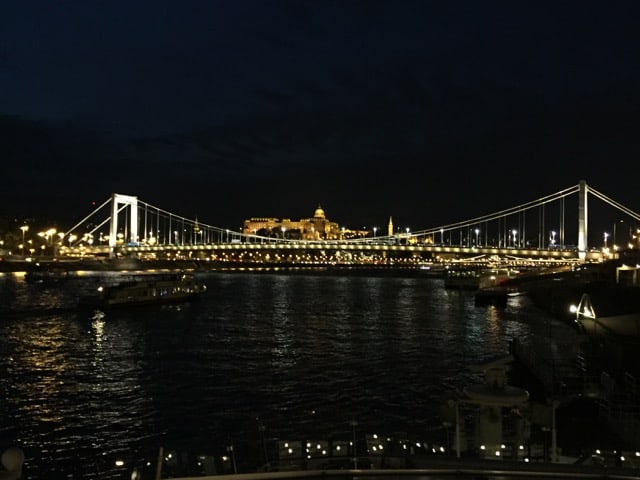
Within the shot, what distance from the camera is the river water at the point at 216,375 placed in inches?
438

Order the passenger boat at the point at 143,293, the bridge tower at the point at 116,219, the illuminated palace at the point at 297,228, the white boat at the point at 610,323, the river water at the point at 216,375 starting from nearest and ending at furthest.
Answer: the river water at the point at 216,375, the white boat at the point at 610,323, the passenger boat at the point at 143,293, the bridge tower at the point at 116,219, the illuminated palace at the point at 297,228

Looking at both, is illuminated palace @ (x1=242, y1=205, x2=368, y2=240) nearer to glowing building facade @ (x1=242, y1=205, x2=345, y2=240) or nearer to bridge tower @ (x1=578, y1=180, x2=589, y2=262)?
glowing building facade @ (x1=242, y1=205, x2=345, y2=240)

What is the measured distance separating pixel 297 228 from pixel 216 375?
477 feet

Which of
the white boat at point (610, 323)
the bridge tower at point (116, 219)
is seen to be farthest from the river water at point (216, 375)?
the bridge tower at point (116, 219)

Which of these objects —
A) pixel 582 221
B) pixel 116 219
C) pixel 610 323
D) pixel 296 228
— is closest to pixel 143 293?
pixel 610 323

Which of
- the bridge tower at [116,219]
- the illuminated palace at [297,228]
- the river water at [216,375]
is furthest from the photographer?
the illuminated palace at [297,228]

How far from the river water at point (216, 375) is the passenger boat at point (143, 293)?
4.61 ft

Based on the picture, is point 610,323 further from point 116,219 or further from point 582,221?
point 116,219

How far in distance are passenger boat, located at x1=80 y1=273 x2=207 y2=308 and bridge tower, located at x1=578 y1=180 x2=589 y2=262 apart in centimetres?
2983

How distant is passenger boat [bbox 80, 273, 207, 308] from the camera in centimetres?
3412

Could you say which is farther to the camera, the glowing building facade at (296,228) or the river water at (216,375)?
the glowing building facade at (296,228)

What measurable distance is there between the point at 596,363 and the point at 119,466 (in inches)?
443

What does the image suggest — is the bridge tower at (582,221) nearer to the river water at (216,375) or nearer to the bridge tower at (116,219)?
the river water at (216,375)

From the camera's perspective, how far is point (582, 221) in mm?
58781
